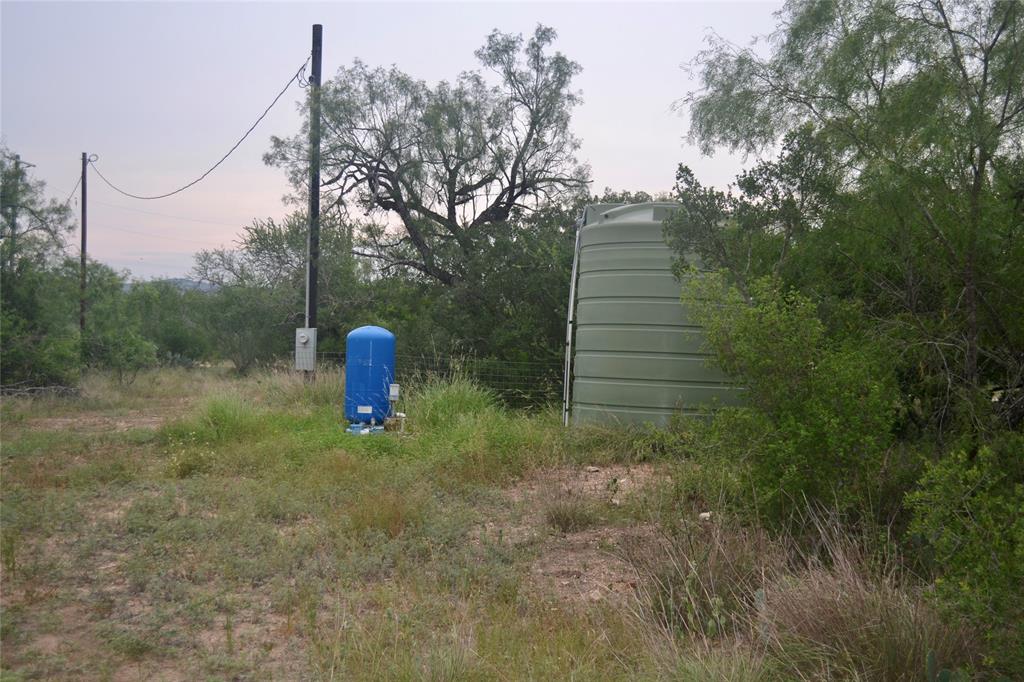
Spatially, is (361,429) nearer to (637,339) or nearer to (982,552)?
(637,339)

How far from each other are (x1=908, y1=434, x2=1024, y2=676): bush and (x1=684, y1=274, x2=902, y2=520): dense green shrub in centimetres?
70

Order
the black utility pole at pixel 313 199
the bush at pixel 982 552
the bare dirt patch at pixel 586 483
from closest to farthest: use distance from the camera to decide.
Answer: the bush at pixel 982 552, the bare dirt patch at pixel 586 483, the black utility pole at pixel 313 199

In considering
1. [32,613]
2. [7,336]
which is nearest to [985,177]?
[32,613]

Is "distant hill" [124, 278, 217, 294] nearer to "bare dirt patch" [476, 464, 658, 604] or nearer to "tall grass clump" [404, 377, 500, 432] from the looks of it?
"tall grass clump" [404, 377, 500, 432]

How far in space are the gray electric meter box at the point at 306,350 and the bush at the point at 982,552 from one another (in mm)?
10905

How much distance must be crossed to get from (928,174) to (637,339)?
13.5ft

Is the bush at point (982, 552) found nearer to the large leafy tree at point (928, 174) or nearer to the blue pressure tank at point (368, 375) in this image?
the large leafy tree at point (928, 174)

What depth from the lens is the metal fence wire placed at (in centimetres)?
1181

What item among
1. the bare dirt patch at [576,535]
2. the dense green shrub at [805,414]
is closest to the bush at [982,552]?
the dense green shrub at [805,414]

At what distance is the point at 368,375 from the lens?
11000mm

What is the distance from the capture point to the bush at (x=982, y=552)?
296 cm

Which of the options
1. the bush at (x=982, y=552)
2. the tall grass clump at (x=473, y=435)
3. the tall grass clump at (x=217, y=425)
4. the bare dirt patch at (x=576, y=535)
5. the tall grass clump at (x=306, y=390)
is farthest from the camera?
the tall grass clump at (x=306, y=390)

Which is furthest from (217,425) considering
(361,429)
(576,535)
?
(576,535)

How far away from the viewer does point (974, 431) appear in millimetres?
4840
